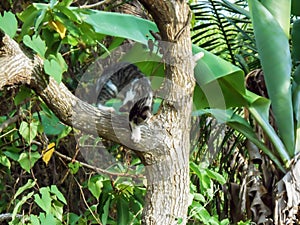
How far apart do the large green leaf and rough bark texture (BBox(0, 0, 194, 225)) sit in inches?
27.5

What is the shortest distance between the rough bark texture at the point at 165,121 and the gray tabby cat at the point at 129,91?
0.16ft

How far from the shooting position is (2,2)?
78.5 inches

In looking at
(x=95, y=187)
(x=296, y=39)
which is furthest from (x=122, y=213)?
(x=296, y=39)

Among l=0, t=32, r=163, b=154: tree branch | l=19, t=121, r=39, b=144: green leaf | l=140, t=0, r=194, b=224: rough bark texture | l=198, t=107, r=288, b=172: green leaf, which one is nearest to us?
l=0, t=32, r=163, b=154: tree branch

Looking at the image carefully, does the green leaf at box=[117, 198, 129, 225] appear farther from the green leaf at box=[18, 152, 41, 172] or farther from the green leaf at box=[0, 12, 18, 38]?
the green leaf at box=[0, 12, 18, 38]

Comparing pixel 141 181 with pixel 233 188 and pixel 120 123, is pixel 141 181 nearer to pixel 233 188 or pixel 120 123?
pixel 120 123

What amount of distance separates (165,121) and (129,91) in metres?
0.29

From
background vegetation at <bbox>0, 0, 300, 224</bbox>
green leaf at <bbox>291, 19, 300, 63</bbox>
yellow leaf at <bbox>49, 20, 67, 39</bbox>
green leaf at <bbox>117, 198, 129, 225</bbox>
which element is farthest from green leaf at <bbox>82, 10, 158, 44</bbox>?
green leaf at <bbox>291, 19, 300, 63</bbox>

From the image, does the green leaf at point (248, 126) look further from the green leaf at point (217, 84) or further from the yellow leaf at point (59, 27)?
the yellow leaf at point (59, 27)

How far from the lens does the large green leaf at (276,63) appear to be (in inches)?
67.7

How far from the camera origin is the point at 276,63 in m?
1.72

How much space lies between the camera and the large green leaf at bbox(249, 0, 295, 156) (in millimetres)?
1720

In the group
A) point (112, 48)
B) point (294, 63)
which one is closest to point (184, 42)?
point (112, 48)

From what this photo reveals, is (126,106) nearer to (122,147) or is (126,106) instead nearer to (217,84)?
(122,147)
